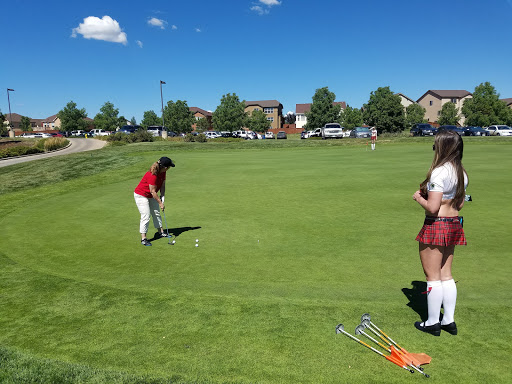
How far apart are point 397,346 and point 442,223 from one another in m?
1.58

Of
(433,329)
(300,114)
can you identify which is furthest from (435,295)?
(300,114)

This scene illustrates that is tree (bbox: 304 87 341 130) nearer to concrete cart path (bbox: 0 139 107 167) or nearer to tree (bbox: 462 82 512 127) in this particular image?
tree (bbox: 462 82 512 127)

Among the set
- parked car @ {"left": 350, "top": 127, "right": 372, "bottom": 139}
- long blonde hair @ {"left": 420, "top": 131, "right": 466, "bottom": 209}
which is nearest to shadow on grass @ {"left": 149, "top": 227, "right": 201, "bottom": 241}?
long blonde hair @ {"left": 420, "top": 131, "right": 466, "bottom": 209}

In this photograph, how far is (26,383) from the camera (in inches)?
149

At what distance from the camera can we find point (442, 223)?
4.50 meters

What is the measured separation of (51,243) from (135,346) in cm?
574

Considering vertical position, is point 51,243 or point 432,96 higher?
point 432,96

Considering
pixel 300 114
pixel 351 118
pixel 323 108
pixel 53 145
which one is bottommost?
pixel 53 145

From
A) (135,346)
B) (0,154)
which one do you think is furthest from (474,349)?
(0,154)

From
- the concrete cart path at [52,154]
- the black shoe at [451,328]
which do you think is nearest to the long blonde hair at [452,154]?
the black shoe at [451,328]

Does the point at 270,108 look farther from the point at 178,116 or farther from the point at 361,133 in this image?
the point at 361,133

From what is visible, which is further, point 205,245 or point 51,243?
point 51,243

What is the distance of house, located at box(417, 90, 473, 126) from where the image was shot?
398 ft

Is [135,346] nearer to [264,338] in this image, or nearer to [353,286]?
[264,338]
